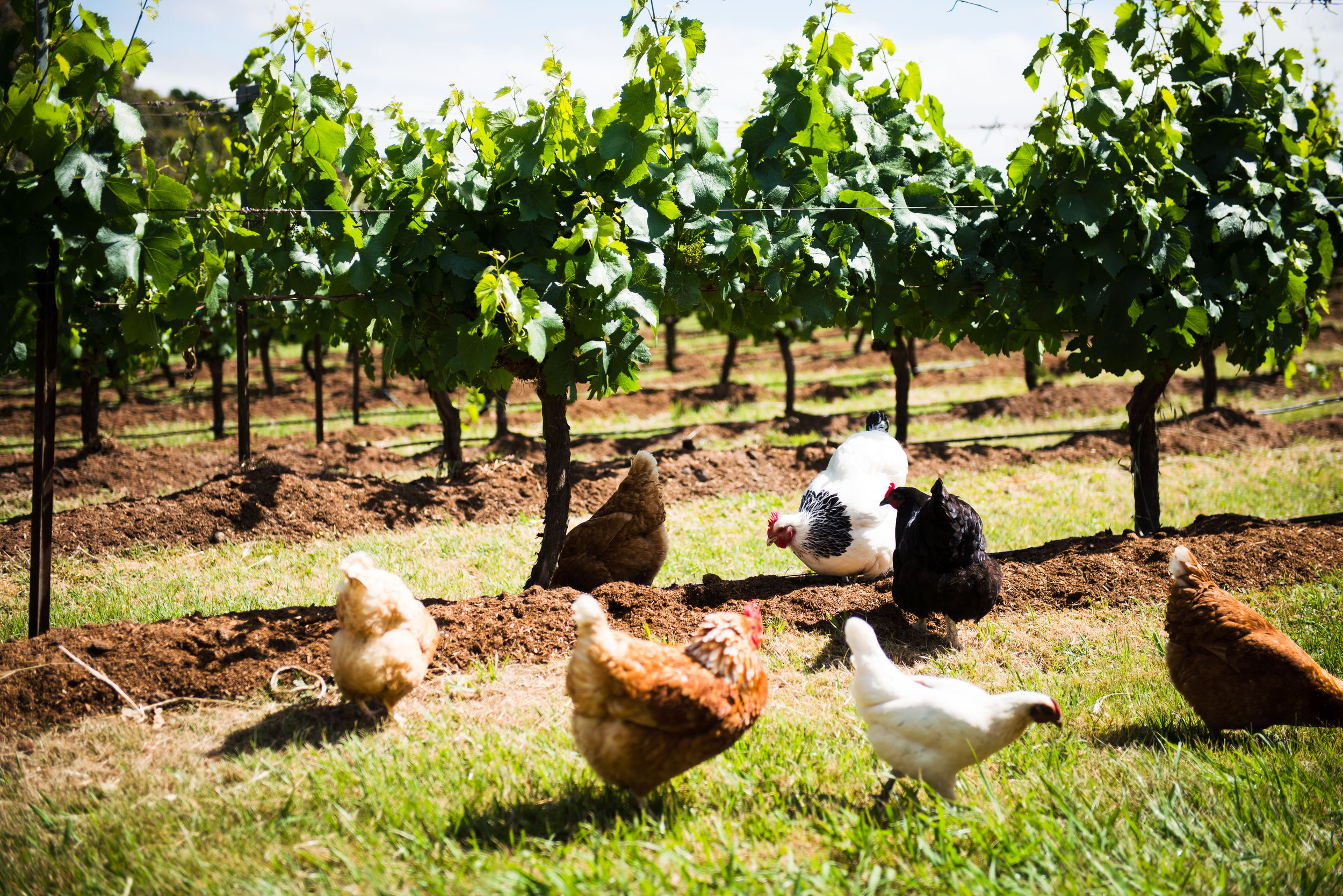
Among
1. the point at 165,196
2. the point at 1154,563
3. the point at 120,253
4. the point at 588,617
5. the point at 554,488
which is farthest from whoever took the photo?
the point at 1154,563

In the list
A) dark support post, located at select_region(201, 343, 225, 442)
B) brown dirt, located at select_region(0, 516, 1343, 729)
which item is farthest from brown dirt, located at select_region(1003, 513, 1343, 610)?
dark support post, located at select_region(201, 343, 225, 442)

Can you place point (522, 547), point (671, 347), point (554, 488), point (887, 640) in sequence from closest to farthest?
point (887, 640) → point (554, 488) → point (522, 547) → point (671, 347)

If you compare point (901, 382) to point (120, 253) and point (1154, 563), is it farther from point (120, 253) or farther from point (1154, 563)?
point (120, 253)

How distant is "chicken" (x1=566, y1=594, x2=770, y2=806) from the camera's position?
8.43 ft

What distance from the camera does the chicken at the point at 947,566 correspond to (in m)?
4.11

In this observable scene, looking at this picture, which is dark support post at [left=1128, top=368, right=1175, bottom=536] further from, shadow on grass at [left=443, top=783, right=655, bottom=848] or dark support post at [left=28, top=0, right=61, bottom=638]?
dark support post at [left=28, top=0, right=61, bottom=638]

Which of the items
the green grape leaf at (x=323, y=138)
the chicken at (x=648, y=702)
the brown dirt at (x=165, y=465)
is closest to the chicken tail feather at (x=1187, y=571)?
the chicken at (x=648, y=702)

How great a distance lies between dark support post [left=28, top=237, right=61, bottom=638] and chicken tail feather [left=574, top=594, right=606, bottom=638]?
282cm

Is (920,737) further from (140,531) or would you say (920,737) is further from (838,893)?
(140,531)

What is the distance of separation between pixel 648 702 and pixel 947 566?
214 cm

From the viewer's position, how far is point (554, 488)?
16.4 feet

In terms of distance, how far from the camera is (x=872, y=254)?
16.1 feet

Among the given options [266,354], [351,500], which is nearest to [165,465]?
Answer: [351,500]

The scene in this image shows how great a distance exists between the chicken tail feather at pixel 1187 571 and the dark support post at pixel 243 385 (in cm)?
720
